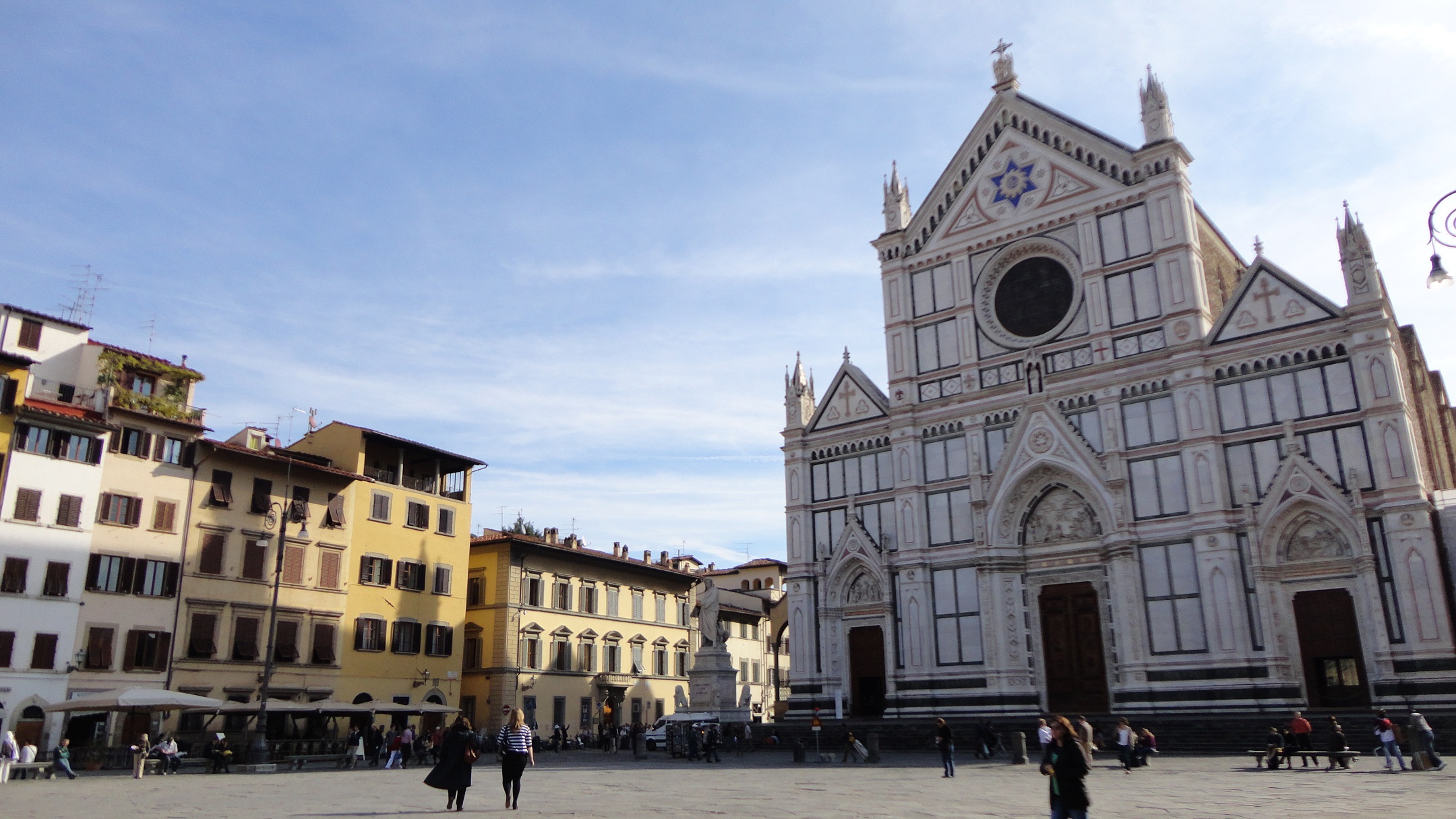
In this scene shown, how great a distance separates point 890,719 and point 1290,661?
1209 centimetres

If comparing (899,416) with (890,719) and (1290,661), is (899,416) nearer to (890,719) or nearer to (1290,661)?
(890,719)

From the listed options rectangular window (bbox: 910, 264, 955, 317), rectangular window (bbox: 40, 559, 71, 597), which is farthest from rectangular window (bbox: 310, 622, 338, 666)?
rectangular window (bbox: 910, 264, 955, 317)

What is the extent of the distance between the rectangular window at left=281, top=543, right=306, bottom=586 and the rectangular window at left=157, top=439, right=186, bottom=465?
4650mm

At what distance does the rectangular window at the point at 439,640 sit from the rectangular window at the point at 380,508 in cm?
463

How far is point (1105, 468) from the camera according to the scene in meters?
32.8

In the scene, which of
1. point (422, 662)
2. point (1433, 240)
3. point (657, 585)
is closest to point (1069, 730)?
point (1433, 240)

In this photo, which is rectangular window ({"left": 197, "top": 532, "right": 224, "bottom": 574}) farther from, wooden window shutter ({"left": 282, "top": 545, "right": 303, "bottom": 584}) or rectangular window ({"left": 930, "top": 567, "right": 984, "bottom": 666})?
rectangular window ({"left": 930, "top": 567, "right": 984, "bottom": 666})

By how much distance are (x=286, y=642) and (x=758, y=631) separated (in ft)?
108

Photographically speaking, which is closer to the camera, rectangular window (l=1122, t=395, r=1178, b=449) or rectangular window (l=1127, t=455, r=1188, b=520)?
rectangular window (l=1127, t=455, r=1188, b=520)

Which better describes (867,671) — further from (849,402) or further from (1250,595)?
(1250,595)

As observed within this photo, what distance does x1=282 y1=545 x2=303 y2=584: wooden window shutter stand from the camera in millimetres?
35969

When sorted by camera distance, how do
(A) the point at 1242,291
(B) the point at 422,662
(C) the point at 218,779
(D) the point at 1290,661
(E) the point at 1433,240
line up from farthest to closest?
1. (B) the point at 422,662
2. (A) the point at 1242,291
3. (D) the point at 1290,661
4. (C) the point at 218,779
5. (E) the point at 1433,240

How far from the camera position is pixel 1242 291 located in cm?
3134

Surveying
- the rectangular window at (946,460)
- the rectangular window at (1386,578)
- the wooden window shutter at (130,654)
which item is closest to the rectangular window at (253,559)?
the wooden window shutter at (130,654)
